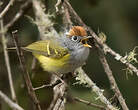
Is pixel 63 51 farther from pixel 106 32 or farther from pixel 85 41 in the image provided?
pixel 106 32

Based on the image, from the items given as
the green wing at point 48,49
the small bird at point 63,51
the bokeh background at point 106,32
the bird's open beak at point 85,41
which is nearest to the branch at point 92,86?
the small bird at point 63,51

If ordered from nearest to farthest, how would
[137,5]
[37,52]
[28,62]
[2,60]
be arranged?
[37,52] < [28,62] < [2,60] < [137,5]

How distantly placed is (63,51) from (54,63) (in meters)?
0.15

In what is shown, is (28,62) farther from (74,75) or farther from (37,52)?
(74,75)

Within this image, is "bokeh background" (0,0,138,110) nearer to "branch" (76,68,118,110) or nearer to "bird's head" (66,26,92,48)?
"bird's head" (66,26,92,48)

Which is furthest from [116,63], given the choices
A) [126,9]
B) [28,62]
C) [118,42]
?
[28,62]

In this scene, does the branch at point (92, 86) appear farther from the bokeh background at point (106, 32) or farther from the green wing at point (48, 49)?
the bokeh background at point (106, 32)

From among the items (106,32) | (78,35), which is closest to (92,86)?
(78,35)

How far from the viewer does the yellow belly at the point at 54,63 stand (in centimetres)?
383

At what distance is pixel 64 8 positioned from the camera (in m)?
3.89

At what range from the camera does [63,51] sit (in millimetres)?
4066

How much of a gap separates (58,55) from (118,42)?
1.20m

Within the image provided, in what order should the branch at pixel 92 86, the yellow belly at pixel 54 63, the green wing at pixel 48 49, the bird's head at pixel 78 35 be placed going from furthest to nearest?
the green wing at pixel 48 49 < the yellow belly at pixel 54 63 < the bird's head at pixel 78 35 < the branch at pixel 92 86

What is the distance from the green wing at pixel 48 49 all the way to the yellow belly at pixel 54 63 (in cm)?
4
